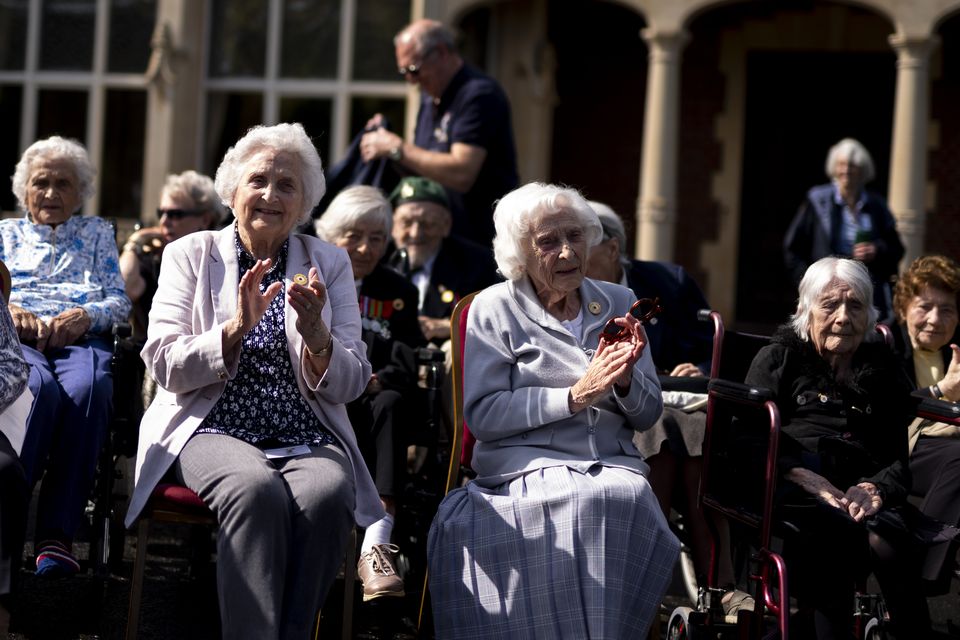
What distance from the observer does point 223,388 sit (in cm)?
371

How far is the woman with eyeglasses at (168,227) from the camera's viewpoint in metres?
5.49

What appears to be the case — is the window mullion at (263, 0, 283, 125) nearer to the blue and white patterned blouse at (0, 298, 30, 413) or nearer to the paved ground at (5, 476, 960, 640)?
the paved ground at (5, 476, 960, 640)

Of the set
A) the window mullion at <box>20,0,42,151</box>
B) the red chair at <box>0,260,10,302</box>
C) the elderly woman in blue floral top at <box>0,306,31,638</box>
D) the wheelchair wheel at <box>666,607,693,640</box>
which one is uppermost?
Answer: the window mullion at <box>20,0,42,151</box>

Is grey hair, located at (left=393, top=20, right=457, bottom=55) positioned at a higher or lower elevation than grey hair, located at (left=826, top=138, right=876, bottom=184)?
higher

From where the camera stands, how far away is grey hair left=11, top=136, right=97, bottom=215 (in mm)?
4828

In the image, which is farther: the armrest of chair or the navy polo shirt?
the navy polo shirt

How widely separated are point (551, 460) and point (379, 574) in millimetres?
618

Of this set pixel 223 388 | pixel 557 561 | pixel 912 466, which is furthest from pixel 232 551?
pixel 912 466

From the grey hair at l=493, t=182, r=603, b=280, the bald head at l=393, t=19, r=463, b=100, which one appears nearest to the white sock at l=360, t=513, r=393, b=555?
the grey hair at l=493, t=182, r=603, b=280

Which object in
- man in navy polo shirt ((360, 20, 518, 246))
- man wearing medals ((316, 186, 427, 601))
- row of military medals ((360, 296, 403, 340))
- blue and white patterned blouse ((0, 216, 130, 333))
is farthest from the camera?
man in navy polo shirt ((360, 20, 518, 246))

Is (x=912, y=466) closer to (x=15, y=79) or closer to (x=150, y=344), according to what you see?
(x=150, y=344)

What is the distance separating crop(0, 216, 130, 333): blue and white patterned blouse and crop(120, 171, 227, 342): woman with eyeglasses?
0.58 meters

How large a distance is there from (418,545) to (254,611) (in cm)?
159

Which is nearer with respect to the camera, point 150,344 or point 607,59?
point 150,344
